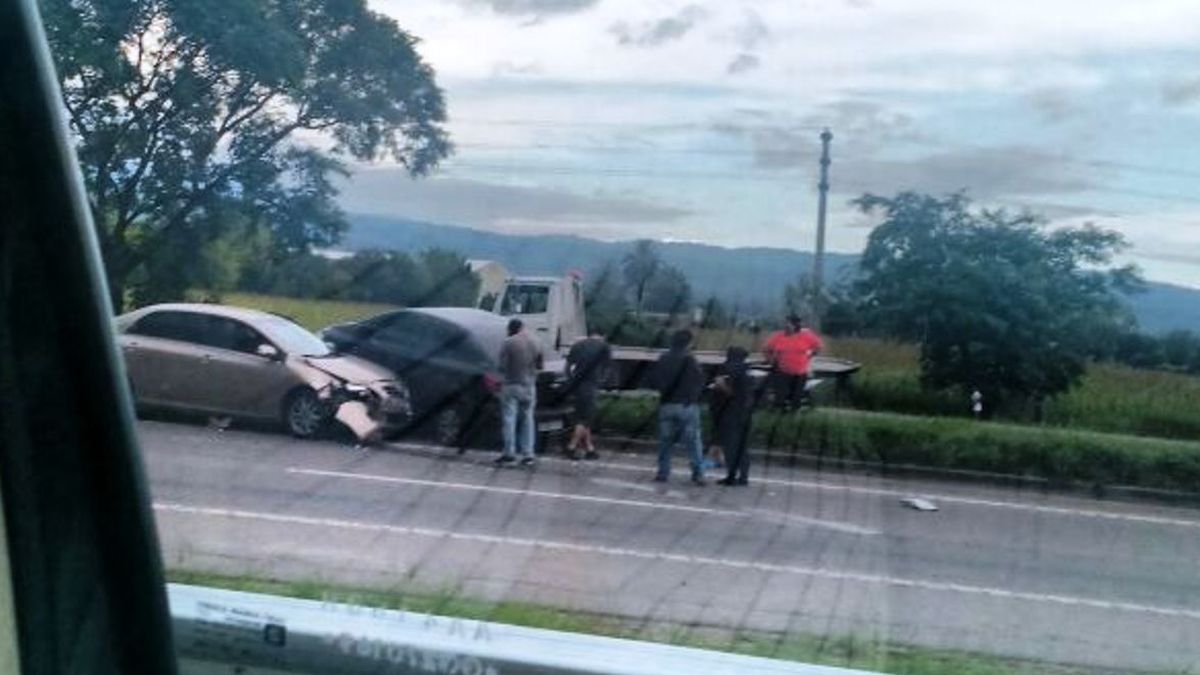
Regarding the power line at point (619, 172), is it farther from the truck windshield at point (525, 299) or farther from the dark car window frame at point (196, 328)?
the dark car window frame at point (196, 328)

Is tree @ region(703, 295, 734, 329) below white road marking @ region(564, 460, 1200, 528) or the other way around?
the other way around

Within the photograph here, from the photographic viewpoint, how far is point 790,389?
4.16 m

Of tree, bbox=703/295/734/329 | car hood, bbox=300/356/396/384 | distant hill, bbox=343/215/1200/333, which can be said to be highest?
distant hill, bbox=343/215/1200/333

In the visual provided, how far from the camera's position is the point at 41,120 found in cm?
238

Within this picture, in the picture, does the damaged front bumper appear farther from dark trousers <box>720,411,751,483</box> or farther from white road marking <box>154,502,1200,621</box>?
dark trousers <box>720,411,751,483</box>

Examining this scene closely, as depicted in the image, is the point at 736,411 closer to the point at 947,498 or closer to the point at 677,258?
the point at 677,258

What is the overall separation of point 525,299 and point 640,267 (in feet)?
0.91

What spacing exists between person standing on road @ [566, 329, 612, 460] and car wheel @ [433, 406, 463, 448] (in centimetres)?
29

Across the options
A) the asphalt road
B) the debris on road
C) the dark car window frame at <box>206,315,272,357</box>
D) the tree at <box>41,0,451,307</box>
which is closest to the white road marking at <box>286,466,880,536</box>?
the asphalt road

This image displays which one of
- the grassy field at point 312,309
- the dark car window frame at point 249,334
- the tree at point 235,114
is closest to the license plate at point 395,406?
the grassy field at point 312,309

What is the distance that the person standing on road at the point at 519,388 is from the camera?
4176 mm

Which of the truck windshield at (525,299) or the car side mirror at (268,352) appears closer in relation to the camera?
the truck windshield at (525,299)

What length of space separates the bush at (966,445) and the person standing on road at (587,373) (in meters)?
0.05

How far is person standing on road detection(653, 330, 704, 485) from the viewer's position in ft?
13.7
